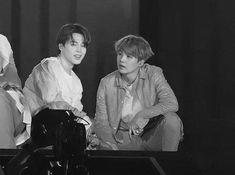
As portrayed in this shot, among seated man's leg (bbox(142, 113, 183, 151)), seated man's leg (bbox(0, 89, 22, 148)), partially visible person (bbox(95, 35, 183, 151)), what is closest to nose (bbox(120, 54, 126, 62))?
partially visible person (bbox(95, 35, 183, 151))

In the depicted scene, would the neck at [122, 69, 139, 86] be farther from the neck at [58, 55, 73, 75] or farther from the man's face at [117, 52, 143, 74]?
the neck at [58, 55, 73, 75]

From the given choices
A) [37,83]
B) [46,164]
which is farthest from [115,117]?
[46,164]

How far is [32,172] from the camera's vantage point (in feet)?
4.31

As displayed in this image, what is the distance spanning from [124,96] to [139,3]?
846 millimetres

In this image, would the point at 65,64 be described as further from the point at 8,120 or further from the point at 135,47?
the point at 8,120

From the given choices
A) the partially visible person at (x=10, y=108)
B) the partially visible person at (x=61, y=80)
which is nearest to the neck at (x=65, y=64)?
the partially visible person at (x=61, y=80)

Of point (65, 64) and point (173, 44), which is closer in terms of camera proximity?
point (65, 64)

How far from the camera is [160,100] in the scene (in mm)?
3018

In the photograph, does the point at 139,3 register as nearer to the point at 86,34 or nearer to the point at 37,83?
the point at 86,34

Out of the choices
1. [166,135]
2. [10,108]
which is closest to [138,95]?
[166,135]

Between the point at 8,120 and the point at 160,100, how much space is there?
80cm

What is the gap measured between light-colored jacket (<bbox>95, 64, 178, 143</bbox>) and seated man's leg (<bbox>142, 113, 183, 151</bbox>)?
7 centimetres

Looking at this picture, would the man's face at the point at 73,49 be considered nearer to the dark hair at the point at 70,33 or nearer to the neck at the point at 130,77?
the dark hair at the point at 70,33

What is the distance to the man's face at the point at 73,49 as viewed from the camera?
3.18 meters
